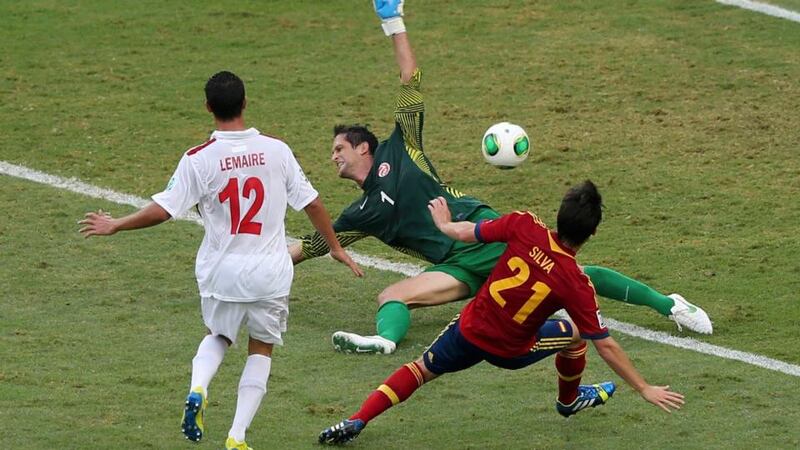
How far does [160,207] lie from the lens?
22.4 feet

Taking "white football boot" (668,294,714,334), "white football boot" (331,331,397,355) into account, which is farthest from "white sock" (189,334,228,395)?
"white football boot" (668,294,714,334)

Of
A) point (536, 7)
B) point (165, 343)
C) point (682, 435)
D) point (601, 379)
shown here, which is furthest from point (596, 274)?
point (536, 7)

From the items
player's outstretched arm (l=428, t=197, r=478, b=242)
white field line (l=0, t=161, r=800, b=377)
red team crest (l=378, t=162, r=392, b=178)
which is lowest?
white field line (l=0, t=161, r=800, b=377)

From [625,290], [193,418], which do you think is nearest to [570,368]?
[625,290]

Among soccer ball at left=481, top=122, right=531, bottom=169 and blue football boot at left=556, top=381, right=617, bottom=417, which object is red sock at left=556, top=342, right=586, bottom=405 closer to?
blue football boot at left=556, top=381, right=617, bottom=417

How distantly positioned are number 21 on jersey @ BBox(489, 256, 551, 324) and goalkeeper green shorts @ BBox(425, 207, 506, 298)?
1951 mm

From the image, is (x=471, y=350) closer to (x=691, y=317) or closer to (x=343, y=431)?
(x=343, y=431)

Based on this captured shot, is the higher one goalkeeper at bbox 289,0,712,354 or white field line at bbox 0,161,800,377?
goalkeeper at bbox 289,0,712,354

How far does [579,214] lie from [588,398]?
1293 mm

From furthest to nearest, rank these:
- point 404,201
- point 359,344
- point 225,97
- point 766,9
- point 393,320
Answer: point 766,9, point 404,201, point 393,320, point 359,344, point 225,97

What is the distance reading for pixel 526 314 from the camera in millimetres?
6918

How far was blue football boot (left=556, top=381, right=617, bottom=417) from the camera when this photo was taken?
24.9 ft

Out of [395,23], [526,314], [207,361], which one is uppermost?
[395,23]

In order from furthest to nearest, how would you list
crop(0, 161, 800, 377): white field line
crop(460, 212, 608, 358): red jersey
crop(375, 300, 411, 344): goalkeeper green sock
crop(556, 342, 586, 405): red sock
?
crop(375, 300, 411, 344): goalkeeper green sock < crop(0, 161, 800, 377): white field line < crop(556, 342, 586, 405): red sock < crop(460, 212, 608, 358): red jersey
